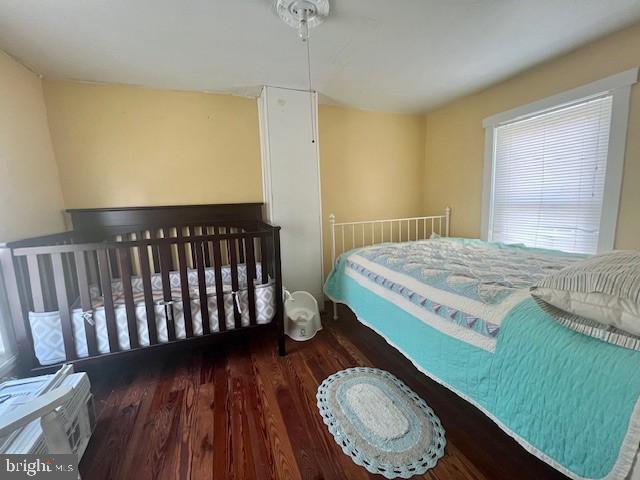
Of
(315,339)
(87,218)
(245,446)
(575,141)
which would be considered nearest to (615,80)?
(575,141)

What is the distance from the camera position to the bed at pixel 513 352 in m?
0.67

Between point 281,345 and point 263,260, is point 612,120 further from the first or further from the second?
point 281,345

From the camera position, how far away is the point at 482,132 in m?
2.40

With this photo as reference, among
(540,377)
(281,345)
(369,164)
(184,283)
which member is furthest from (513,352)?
(369,164)

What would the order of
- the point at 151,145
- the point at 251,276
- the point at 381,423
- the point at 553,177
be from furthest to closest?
1. the point at 151,145
2. the point at 553,177
3. the point at 251,276
4. the point at 381,423

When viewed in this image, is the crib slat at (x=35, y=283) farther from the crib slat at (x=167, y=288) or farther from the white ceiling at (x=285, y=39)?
the white ceiling at (x=285, y=39)

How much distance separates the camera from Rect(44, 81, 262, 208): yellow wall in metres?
1.94

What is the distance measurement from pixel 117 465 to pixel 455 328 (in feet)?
5.15

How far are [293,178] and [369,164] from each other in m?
0.98

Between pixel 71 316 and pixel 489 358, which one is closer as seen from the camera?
pixel 489 358

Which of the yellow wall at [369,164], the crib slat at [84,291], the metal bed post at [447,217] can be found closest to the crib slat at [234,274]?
the crib slat at [84,291]

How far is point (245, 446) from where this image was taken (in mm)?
1139

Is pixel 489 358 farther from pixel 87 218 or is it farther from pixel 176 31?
pixel 87 218

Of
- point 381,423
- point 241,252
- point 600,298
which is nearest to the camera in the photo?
point 600,298
